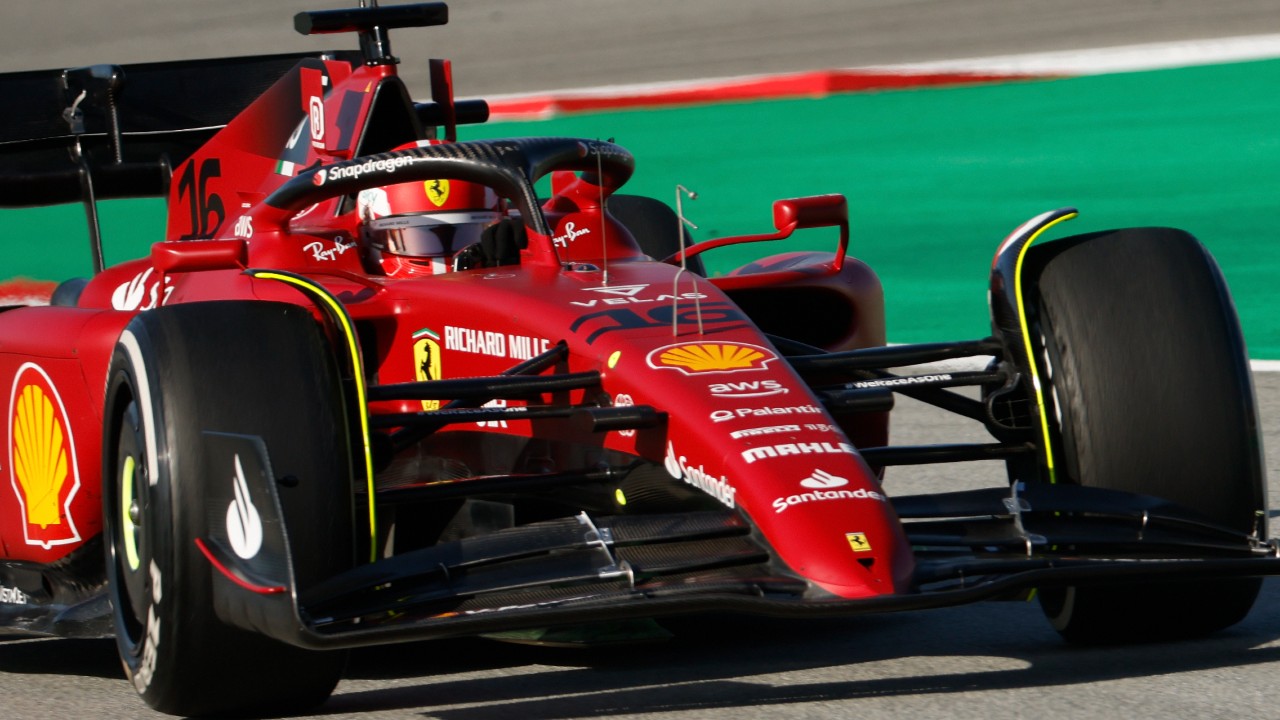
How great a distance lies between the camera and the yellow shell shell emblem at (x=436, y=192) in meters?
5.92

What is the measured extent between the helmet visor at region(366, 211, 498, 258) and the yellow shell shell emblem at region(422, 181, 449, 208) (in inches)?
1.6

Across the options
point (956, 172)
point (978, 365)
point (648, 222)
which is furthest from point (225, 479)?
point (956, 172)

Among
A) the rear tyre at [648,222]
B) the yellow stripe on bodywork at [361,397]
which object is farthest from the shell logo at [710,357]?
the rear tyre at [648,222]

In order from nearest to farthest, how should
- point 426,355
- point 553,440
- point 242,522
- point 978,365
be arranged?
1. point 242,522
2. point 553,440
3. point 426,355
4. point 978,365

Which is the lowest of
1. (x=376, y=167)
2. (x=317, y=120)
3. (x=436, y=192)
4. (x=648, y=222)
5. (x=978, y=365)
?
(x=978, y=365)

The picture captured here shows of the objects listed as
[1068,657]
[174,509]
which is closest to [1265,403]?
[1068,657]

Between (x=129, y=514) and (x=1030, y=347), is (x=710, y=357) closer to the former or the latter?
(x=1030, y=347)

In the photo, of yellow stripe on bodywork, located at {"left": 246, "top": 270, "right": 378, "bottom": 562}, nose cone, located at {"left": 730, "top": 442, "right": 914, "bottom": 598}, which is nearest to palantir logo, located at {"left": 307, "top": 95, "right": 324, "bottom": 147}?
yellow stripe on bodywork, located at {"left": 246, "top": 270, "right": 378, "bottom": 562}

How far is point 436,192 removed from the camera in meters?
5.93

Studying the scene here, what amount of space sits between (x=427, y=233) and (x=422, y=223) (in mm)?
31

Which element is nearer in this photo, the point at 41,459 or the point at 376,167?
the point at 376,167

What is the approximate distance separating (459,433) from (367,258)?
897mm

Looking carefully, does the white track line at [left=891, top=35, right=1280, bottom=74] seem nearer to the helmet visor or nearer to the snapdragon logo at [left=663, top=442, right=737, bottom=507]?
the helmet visor

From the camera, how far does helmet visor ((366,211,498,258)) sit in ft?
19.3
